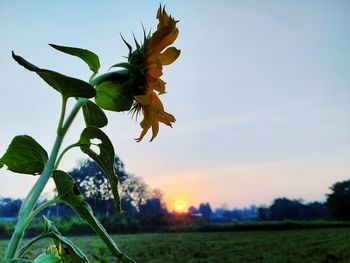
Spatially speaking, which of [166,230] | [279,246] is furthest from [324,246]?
[166,230]

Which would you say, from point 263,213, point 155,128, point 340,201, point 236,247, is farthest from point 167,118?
point 340,201

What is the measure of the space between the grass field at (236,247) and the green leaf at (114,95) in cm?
413

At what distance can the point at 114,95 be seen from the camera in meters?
0.22

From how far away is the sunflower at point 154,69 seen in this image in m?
0.23

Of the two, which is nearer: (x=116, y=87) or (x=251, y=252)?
(x=116, y=87)

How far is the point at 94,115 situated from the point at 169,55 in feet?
0.19

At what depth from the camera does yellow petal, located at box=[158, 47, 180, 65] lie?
0.24 meters

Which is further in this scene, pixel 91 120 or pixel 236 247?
pixel 236 247

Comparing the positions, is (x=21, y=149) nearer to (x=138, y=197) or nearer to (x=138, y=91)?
(x=138, y=91)

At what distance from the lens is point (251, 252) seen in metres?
→ 5.96

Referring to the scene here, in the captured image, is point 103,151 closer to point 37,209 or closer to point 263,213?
point 37,209

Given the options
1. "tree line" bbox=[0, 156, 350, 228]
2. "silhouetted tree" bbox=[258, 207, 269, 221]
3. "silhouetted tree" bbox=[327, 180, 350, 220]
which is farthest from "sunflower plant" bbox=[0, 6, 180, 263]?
"silhouetted tree" bbox=[327, 180, 350, 220]

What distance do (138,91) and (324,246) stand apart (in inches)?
286

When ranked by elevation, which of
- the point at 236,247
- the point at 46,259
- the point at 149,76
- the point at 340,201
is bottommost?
the point at 46,259
